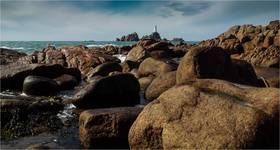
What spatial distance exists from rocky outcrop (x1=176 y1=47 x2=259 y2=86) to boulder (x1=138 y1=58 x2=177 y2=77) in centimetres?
439

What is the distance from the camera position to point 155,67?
17.6 metres

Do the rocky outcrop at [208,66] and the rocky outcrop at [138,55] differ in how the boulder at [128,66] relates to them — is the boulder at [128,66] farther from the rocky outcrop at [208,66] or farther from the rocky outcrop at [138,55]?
the rocky outcrop at [208,66]

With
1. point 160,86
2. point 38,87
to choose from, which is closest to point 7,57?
point 38,87

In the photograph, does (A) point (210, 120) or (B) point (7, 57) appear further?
(B) point (7, 57)

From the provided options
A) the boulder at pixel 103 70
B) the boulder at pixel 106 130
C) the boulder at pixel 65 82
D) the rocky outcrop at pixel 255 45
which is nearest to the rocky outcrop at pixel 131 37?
the rocky outcrop at pixel 255 45

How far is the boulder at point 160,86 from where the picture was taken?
13516 millimetres

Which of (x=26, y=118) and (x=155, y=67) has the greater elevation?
(x=155, y=67)

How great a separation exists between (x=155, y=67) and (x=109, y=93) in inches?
214

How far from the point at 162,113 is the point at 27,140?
3.60 metres

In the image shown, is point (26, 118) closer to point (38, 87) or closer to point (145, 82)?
point (38, 87)

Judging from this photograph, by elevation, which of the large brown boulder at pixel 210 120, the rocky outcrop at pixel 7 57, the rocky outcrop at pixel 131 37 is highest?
the large brown boulder at pixel 210 120

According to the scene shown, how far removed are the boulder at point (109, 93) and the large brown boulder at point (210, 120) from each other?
16.2ft

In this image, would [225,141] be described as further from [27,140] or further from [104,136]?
[27,140]

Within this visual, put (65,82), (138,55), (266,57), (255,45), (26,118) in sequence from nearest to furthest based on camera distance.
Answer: (26,118), (65,82), (266,57), (138,55), (255,45)
